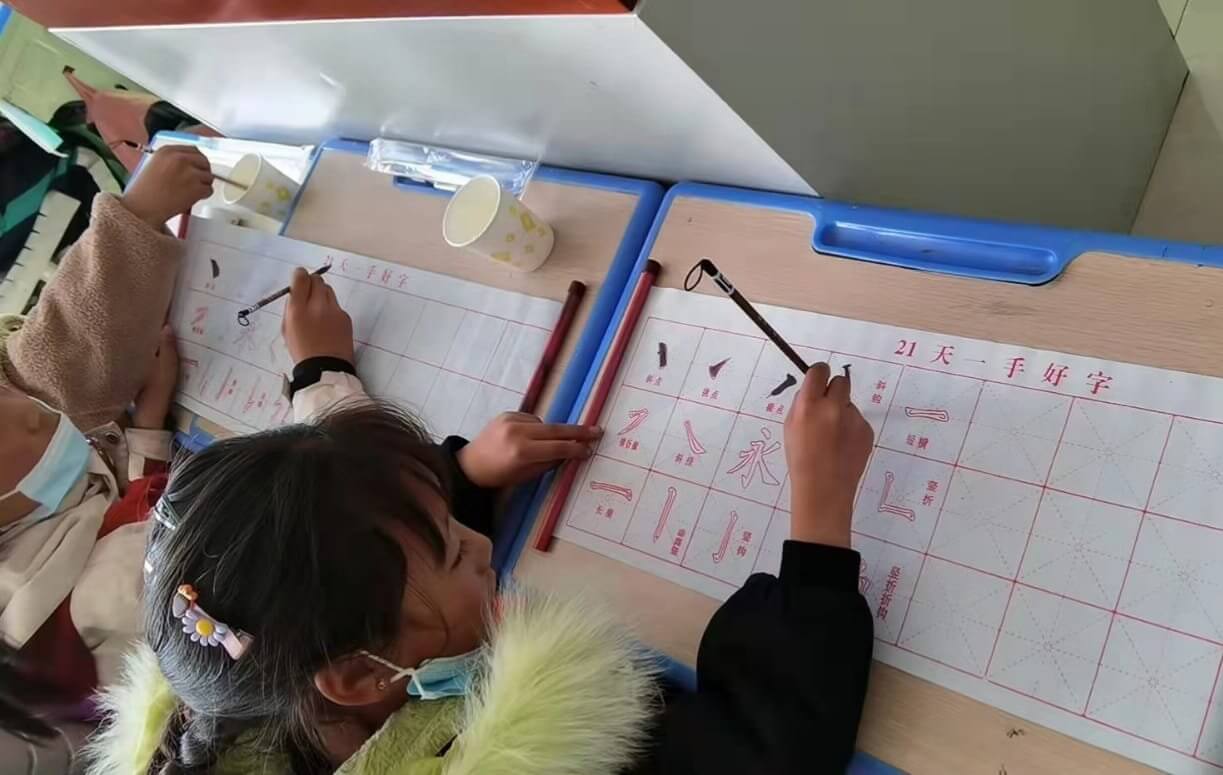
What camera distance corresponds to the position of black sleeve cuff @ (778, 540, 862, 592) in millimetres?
586

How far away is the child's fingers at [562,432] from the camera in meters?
0.77

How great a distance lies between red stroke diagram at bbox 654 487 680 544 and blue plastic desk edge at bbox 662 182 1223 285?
228 mm

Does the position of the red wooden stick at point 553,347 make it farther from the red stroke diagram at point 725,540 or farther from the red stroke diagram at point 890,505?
the red stroke diagram at point 890,505

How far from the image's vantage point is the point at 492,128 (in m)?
0.95

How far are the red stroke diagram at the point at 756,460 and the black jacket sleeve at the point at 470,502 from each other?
24 centimetres

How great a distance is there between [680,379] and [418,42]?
1.23 feet

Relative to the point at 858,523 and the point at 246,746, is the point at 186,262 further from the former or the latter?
the point at 858,523

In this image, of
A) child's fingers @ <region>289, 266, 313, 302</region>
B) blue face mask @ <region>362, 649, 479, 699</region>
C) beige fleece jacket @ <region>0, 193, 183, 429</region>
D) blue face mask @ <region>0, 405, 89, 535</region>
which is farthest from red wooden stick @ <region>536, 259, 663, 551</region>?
beige fleece jacket @ <region>0, 193, 183, 429</region>

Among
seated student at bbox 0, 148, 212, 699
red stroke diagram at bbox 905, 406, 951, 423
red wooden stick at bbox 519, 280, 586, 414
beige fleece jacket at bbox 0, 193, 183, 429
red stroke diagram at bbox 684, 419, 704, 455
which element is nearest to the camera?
red stroke diagram at bbox 905, 406, 951, 423

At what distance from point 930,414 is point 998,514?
0.08 m

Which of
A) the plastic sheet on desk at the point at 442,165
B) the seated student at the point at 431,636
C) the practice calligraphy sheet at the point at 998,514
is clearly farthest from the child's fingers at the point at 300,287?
the practice calligraphy sheet at the point at 998,514

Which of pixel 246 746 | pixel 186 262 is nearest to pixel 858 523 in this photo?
pixel 246 746

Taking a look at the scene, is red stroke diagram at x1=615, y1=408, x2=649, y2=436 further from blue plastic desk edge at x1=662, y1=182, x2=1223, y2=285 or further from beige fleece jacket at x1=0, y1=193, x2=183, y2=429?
beige fleece jacket at x1=0, y1=193, x2=183, y2=429

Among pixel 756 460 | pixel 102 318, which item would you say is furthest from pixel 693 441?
pixel 102 318
